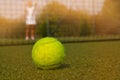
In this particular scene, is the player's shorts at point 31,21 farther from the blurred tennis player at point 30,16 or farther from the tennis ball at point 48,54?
the tennis ball at point 48,54

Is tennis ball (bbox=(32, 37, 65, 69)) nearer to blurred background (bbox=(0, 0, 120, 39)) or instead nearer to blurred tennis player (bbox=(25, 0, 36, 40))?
blurred tennis player (bbox=(25, 0, 36, 40))

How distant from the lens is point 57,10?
14.7m

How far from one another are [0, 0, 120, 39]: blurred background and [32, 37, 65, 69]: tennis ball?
9037 millimetres

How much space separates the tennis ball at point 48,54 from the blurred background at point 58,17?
356 inches

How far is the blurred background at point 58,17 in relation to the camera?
557 inches

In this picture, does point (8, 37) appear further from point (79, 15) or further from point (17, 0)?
point (79, 15)

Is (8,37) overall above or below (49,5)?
below

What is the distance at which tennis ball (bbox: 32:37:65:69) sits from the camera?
4.61 meters

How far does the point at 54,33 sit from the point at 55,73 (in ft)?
32.2

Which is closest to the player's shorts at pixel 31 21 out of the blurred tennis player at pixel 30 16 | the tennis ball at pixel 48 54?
the blurred tennis player at pixel 30 16

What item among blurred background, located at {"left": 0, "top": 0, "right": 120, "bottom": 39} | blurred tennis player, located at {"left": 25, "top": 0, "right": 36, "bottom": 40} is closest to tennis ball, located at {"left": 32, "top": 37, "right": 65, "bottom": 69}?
blurred tennis player, located at {"left": 25, "top": 0, "right": 36, "bottom": 40}

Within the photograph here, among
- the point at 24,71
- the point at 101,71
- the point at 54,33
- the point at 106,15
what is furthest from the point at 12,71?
the point at 106,15

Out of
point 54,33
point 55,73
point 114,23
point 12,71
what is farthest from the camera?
point 114,23

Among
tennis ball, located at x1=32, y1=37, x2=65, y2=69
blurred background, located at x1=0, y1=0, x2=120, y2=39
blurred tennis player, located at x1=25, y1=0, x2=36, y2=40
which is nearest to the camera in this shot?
tennis ball, located at x1=32, y1=37, x2=65, y2=69
